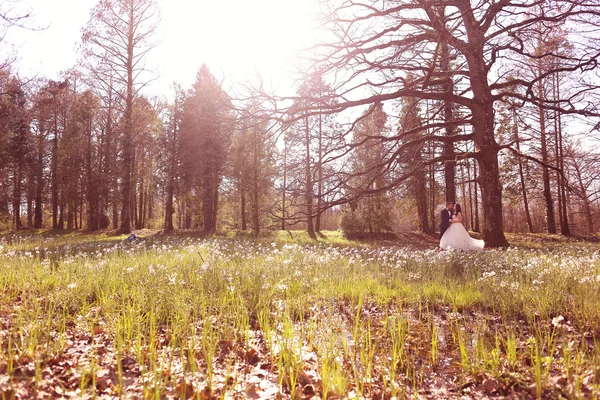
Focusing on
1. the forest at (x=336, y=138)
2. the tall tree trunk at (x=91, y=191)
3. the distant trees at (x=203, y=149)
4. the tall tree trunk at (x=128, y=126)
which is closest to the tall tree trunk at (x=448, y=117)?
the forest at (x=336, y=138)

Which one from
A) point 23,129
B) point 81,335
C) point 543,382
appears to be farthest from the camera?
point 23,129

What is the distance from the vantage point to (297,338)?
3516mm

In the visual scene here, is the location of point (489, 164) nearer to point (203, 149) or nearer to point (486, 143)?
point (486, 143)

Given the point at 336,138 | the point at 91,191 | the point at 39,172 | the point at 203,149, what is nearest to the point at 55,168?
the point at 39,172

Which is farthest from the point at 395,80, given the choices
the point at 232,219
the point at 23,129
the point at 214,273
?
the point at 23,129

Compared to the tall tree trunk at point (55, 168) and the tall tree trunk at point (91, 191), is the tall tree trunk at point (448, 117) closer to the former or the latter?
the tall tree trunk at point (91, 191)

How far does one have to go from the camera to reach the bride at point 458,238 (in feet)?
39.4

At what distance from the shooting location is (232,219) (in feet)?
109

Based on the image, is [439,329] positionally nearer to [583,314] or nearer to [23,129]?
[583,314]

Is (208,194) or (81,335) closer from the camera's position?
(81,335)

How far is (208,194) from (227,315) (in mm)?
23695

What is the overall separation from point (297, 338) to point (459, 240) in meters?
10.7

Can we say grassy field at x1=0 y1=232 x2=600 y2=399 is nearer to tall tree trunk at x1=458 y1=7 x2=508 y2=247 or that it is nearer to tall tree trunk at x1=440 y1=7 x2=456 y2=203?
tall tree trunk at x1=458 y1=7 x2=508 y2=247

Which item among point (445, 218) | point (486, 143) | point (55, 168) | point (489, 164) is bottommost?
point (445, 218)
